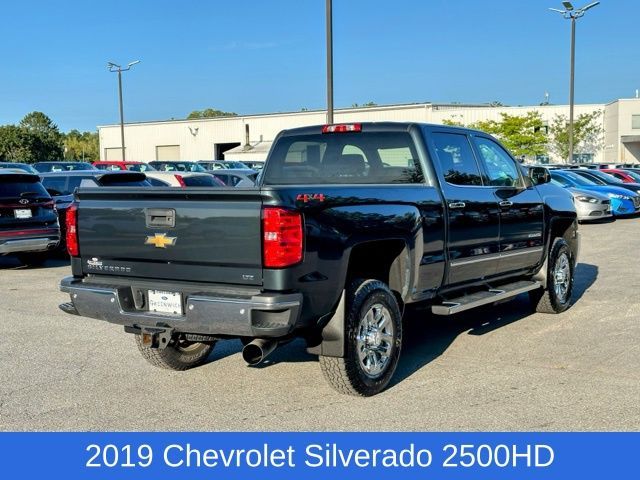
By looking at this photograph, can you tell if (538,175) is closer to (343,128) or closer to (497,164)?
(497,164)

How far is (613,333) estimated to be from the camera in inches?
291

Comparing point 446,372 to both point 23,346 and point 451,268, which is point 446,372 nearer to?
point 451,268

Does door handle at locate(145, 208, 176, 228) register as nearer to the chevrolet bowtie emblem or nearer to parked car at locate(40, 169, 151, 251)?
the chevrolet bowtie emblem

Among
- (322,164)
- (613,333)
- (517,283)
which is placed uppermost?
(322,164)

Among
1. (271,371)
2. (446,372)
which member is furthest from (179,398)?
(446,372)

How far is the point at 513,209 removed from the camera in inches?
287

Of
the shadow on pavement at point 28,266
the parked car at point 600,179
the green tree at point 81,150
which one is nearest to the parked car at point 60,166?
the shadow on pavement at point 28,266

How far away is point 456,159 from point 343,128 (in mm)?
1063

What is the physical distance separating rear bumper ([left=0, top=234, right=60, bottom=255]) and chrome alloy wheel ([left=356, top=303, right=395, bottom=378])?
8393 millimetres

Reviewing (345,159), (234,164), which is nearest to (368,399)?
(345,159)

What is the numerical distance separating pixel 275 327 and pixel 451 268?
2182mm

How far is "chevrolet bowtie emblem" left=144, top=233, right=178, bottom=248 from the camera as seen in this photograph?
4.97m

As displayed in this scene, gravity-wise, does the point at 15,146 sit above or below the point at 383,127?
above

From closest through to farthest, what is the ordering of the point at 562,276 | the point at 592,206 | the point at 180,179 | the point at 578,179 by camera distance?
the point at 562,276
the point at 180,179
the point at 592,206
the point at 578,179
